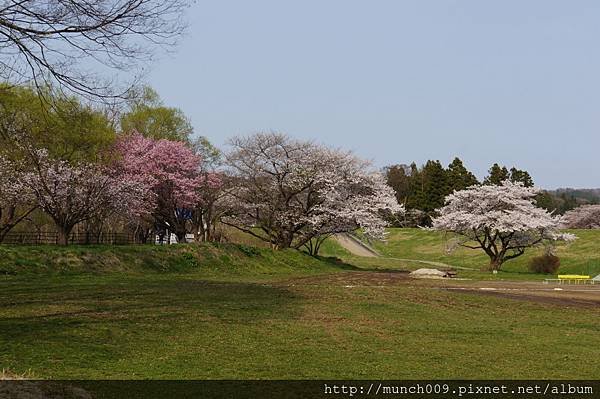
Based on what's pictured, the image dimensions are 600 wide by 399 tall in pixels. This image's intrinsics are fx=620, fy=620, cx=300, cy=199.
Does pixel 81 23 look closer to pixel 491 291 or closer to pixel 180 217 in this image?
pixel 491 291

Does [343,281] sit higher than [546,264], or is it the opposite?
[546,264]

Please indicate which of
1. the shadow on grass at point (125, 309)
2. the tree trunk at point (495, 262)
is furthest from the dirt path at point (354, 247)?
the shadow on grass at point (125, 309)

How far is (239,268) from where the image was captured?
1172 inches

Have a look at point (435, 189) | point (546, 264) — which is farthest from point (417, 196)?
point (546, 264)

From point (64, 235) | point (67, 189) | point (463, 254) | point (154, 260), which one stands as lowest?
point (154, 260)

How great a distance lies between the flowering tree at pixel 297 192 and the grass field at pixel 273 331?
1908 centimetres

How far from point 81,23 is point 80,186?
2196 centimetres

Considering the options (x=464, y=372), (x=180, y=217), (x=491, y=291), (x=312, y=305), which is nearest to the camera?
(x=464, y=372)

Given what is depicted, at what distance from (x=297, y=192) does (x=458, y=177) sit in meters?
45.3

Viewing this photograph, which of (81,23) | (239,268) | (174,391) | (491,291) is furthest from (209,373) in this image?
(239,268)

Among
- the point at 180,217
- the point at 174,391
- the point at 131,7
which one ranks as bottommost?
the point at 174,391

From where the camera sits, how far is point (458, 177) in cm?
8050

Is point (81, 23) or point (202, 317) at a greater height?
point (81, 23)

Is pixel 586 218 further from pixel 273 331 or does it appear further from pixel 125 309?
pixel 273 331
